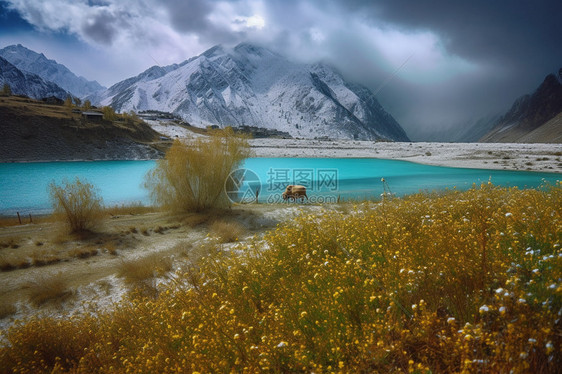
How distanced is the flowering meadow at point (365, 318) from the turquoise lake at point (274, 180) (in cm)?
1546

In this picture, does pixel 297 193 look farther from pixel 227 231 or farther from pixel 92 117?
pixel 92 117

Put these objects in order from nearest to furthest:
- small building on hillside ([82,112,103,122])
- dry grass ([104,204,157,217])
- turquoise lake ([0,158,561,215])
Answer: dry grass ([104,204,157,217]), turquoise lake ([0,158,561,215]), small building on hillside ([82,112,103,122])

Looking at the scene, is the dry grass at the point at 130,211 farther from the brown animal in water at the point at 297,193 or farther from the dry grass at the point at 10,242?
the brown animal in water at the point at 297,193

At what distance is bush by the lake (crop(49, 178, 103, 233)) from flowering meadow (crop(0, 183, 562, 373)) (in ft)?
31.6

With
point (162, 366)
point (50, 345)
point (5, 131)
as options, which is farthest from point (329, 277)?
point (5, 131)

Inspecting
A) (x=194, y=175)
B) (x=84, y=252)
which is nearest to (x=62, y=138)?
(x=194, y=175)

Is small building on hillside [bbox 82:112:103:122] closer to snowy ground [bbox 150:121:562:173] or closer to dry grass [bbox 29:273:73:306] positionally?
snowy ground [bbox 150:121:562:173]

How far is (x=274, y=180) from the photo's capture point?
3691cm

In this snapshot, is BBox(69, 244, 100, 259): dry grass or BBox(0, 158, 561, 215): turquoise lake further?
BBox(0, 158, 561, 215): turquoise lake

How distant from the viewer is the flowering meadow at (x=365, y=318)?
234cm

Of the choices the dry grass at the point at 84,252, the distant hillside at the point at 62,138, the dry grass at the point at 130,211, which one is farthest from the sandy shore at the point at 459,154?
the dry grass at the point at 84,252

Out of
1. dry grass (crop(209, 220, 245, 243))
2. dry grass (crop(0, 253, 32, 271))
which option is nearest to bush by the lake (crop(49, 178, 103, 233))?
dry grass (crop(0, 253, 32, 271))

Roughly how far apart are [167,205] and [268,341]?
15.4 metres

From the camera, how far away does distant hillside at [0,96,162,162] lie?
159 feet
